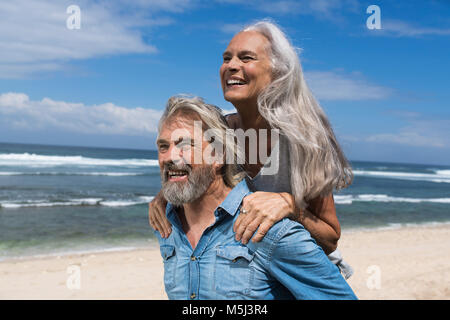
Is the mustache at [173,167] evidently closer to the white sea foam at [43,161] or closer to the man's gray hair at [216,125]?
the man's gray hair at [216,125]

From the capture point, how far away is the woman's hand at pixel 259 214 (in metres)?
2.07

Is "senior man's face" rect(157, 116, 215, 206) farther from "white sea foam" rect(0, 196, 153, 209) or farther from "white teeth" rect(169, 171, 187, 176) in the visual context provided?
"white sea foam" rect(0, 196, 153, 209)

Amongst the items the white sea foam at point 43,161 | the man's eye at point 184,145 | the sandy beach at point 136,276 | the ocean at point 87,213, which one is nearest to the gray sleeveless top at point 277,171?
the man's eye at point 184,145

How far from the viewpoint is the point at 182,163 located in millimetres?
2260

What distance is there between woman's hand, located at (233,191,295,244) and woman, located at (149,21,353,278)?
0.01 m

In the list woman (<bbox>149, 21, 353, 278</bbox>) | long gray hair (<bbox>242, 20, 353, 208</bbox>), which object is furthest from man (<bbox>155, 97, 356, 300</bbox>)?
long gray hair (<bbox>242, 20, 353, 208</bbox>)

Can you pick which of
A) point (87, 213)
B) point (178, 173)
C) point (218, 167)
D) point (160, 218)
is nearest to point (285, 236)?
point (218, 167)

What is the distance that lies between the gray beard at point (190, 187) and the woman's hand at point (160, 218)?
14.8 inches

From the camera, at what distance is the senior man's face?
2.26 metres

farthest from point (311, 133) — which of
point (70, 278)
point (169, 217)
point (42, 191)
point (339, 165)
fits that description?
point (42, 191)

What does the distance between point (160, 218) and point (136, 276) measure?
22.1 feet

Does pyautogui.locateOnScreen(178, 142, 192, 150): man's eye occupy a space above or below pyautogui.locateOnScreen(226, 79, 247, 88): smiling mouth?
below

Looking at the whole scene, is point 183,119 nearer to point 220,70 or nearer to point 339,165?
point 220,70
